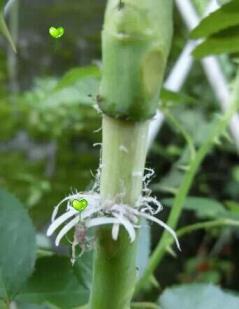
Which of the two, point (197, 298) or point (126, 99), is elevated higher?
point (126, 99)

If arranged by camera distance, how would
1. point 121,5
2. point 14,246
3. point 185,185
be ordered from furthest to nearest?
point 185,185 → point 14,246 → point 121,5

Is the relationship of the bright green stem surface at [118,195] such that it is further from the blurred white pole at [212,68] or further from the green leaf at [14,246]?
the blurred white pole at [212,68]

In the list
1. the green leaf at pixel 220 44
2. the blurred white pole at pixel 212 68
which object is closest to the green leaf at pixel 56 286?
the green leaf at pixel 220 44

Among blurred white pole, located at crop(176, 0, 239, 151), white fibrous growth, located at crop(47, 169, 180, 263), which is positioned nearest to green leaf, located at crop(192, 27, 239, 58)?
white fibrous growth, located at crop(47, 169, 180, 263)

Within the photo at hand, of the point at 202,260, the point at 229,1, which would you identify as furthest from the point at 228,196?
the point at 229,1

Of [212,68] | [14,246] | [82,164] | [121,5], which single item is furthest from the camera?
[82,164]

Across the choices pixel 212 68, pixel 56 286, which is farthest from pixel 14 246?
pixel 212 68

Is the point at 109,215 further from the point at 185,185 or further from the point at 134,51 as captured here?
the point at 185,185

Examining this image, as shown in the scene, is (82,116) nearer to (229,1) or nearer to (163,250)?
(163,250)
